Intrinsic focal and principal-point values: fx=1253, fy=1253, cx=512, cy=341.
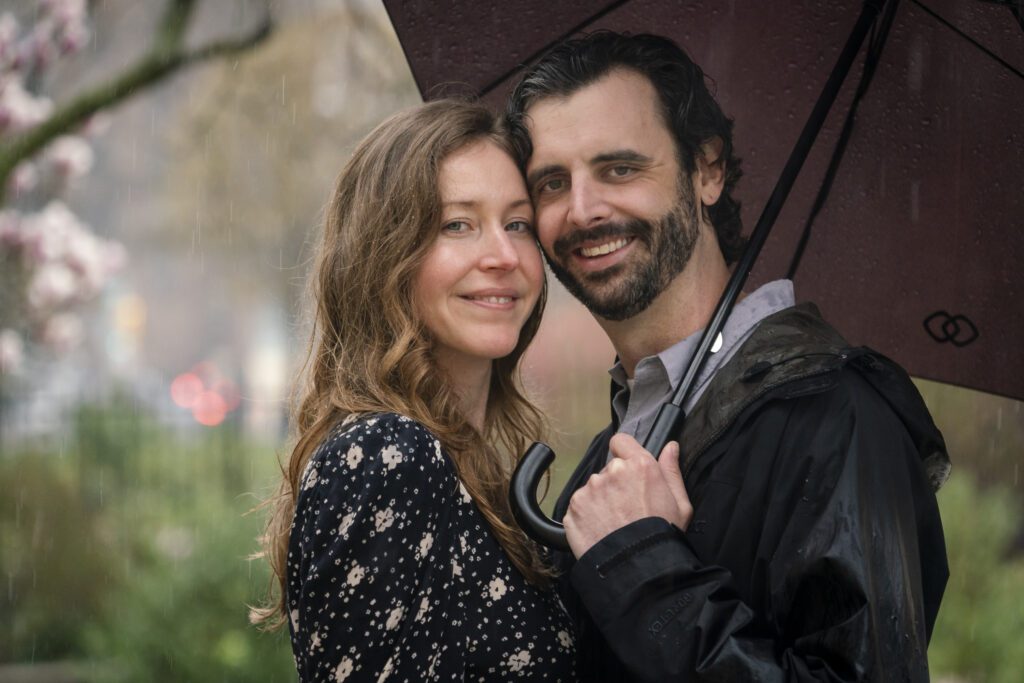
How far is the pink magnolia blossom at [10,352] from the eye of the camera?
9516 millimetres

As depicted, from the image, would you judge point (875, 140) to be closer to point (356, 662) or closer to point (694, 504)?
point (694, 504)

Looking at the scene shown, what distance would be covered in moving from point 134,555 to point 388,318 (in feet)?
18.7

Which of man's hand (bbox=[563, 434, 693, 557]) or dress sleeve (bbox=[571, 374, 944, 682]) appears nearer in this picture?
dress sleeve (bbox=[571, 374, 944, 682])

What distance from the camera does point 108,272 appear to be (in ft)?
36.8

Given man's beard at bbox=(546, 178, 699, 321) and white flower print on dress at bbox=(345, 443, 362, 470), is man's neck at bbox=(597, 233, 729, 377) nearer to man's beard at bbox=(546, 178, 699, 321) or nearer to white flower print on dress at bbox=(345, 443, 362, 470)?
man's beard at bbox=(546, 178, 699, 321)

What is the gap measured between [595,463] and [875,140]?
109 centimetres

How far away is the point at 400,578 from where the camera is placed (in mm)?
2447

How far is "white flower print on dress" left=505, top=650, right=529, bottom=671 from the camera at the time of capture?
2.58 metres

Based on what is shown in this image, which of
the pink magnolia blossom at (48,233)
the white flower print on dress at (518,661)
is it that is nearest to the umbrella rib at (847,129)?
the white flower print on dress at (518,661)

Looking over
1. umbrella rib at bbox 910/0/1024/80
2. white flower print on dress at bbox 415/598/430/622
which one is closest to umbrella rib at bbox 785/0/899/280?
umbrella rib at bbox 910/0/1024/80

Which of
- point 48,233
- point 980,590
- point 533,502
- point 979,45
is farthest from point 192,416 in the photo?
point 979,45

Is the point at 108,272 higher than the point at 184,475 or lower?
higher

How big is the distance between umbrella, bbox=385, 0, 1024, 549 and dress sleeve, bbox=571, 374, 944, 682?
1.73 ft

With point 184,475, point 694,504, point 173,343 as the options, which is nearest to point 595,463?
point 694,504
